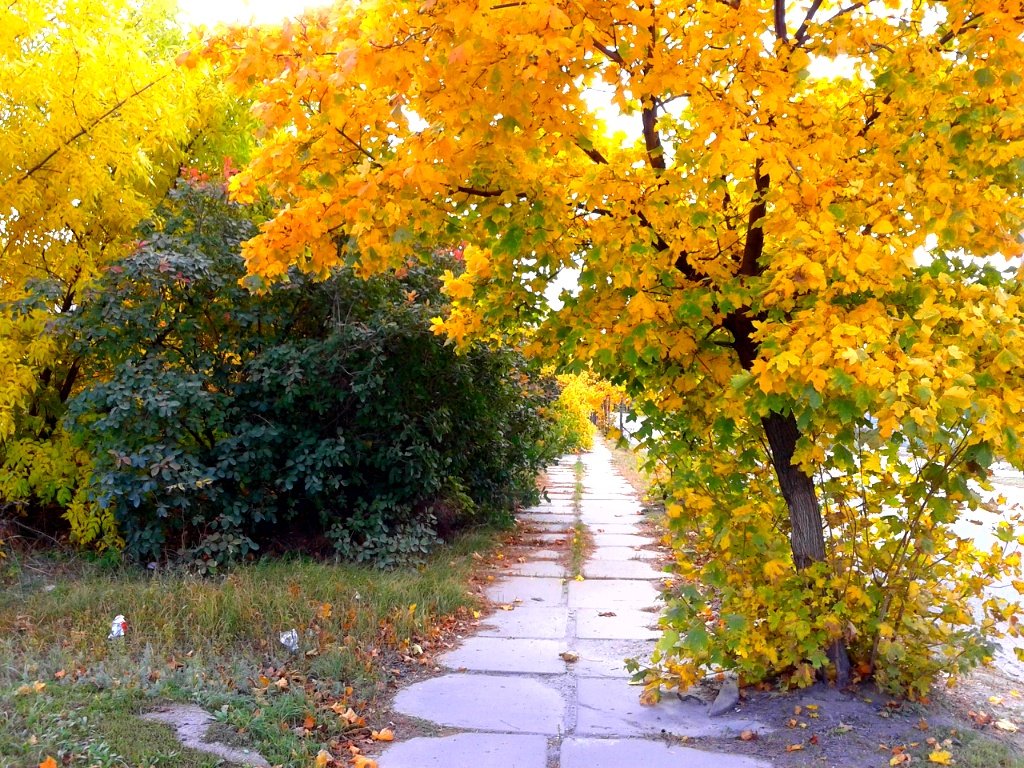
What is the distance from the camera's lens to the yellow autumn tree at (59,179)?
641cm

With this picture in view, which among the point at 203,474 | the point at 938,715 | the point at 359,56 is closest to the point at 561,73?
the point at 359,56

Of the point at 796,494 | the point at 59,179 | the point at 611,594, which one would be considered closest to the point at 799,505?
the point at 796,494

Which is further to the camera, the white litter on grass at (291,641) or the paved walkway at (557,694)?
the white litter on grass at (291,641)

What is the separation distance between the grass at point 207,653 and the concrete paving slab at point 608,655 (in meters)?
0.91

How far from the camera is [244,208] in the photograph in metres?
7.37

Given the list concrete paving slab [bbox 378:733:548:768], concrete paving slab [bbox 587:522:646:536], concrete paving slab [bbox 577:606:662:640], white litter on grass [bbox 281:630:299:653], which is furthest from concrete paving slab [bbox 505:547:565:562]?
concrete paving slab [bbox 378:733:548:768]

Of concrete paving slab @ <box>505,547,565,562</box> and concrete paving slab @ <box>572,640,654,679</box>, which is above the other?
concrete paving slab @ <box>505,547,565,562</box>

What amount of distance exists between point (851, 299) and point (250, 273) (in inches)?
105

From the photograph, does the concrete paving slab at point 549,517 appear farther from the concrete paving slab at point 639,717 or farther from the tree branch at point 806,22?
the tree branch at point 806,22

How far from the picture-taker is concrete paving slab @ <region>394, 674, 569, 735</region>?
407cm

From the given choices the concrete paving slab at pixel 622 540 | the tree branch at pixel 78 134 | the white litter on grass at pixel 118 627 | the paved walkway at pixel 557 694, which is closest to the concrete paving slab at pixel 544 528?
the concrete paving slab at pixel 622 540

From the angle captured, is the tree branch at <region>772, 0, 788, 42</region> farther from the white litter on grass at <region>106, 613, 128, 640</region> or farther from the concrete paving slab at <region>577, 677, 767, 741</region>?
the white litter on grass at <region>106, 613, 128, 640</region>

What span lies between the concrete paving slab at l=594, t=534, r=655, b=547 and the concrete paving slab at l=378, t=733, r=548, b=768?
528 cm

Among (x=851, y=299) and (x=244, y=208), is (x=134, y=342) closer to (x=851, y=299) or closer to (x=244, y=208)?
(x=244, y=208)
